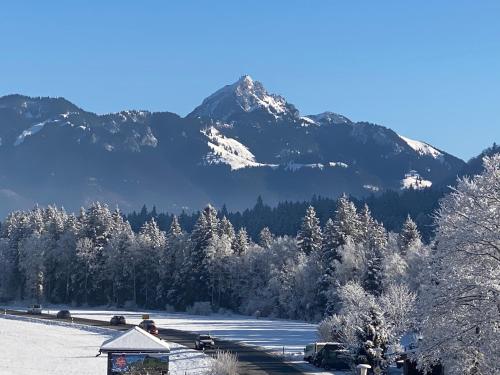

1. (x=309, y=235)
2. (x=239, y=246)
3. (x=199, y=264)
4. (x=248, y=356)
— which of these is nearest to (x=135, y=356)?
(x=248, y=356)

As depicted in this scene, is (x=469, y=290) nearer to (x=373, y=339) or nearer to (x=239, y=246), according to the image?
(x=373, y=339)

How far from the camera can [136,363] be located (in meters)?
31.4

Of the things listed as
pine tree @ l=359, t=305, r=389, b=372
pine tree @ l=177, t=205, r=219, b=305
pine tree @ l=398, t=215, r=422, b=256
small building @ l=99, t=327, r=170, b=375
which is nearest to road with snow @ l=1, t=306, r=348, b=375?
pine tree @ l=177, t=205, r=219, b=305

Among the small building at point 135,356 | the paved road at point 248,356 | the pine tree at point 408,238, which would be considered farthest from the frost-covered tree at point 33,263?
the small building at point 135,356

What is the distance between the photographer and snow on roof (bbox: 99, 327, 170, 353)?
103 ft

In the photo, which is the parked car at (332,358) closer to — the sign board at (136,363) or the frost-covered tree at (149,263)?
the sign board at (136,363)

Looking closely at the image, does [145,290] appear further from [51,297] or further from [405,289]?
[405,289]

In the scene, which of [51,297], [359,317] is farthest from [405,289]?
[51,297]

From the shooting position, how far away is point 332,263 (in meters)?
94.5

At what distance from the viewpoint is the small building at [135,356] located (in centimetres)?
3128

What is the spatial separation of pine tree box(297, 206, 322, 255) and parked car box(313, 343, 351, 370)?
195 ft

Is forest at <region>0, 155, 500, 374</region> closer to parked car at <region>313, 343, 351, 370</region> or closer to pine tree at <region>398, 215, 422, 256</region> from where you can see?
pine tree at <region>398, 215, 422, 256</region>

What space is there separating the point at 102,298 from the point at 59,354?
72761mm

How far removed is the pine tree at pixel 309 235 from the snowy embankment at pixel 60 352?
131 ft
